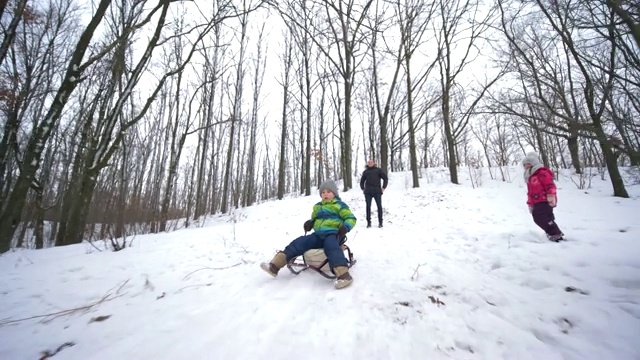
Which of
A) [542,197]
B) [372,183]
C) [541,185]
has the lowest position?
[542,197]

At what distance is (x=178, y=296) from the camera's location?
103 inches

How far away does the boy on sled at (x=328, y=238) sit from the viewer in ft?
9.18

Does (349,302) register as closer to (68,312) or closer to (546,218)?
(68,312)

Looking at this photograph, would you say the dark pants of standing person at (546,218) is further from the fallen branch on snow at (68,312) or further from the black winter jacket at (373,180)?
the fallen branch on snow at (68,312)

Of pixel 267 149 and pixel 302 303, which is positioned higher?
pixel 267 149

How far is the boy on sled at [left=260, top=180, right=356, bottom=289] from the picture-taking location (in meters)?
2.80

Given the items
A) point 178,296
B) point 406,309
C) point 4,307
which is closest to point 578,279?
point 406,309

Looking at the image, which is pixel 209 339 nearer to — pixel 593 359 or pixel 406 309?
pixel 406 309

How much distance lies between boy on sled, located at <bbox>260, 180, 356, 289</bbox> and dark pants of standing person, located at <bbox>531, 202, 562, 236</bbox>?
3214mm


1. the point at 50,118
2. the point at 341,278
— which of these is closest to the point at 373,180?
the point at 341,278

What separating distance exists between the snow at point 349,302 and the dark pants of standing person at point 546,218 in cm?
19

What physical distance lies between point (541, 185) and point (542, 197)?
0.66 ft

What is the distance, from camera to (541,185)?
396cm

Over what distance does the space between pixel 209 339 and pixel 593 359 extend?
263 centimetres
